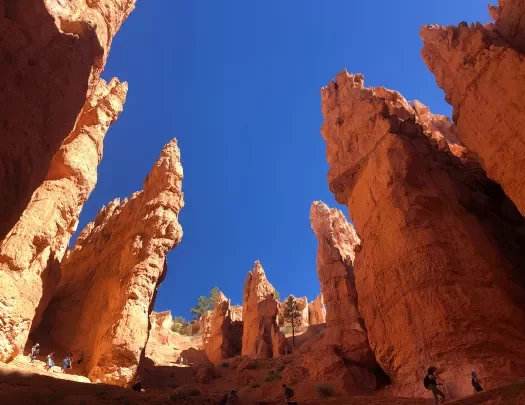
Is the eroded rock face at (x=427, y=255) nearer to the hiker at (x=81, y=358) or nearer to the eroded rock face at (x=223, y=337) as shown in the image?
the hiker at (x=81, y=358)

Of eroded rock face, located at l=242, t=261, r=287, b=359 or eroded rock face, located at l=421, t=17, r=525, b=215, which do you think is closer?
eroded rock face, located at l=421, t=17, r=525, b=215

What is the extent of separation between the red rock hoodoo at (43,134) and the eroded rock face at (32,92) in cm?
3

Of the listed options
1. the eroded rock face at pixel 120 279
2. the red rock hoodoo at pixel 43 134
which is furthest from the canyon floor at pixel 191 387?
the red rock hoodoo at pixel 43 134

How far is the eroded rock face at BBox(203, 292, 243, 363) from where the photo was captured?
50938 mm

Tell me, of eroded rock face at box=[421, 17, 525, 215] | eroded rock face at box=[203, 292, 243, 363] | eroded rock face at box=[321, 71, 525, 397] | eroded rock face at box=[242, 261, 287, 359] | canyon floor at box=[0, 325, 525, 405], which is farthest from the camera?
eroded rock face at box=[203, 292, 243, 363]

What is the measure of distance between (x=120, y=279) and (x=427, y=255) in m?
21.8

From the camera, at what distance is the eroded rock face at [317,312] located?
68.4 m

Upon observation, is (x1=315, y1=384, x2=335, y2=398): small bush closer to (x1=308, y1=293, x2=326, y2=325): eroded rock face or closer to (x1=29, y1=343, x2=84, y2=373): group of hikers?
(x1=29, y1=343, x2=84, y2=373): group of hikers

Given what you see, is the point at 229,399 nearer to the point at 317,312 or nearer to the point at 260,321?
the point at 260,321

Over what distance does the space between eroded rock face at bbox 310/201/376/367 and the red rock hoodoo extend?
814 inches

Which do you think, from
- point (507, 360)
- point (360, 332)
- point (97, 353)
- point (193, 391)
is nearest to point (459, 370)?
point (507, 360)

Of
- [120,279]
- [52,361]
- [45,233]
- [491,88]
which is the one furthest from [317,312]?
[45,233]

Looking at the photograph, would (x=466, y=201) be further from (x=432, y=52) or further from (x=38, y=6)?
(x=38, y=6)

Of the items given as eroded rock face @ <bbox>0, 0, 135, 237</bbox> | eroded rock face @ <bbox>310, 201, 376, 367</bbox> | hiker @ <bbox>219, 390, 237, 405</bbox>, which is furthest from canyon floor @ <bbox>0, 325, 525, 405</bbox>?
eroded rock face @ <bbox>0, 0, 135, 237</bbox>
